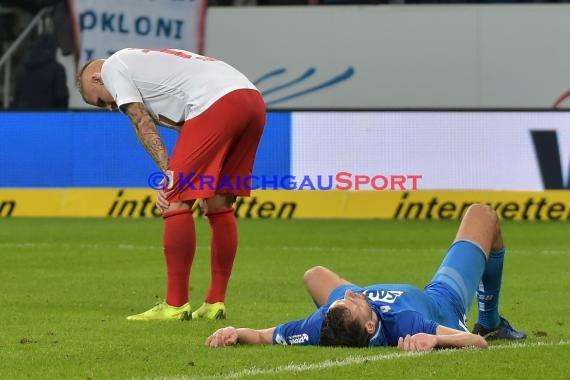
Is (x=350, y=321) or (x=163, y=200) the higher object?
(x=350, y=321)

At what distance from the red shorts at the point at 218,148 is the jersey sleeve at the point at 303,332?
65.5 inches

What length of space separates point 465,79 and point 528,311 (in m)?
16.2

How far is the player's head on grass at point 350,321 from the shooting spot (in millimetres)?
7875

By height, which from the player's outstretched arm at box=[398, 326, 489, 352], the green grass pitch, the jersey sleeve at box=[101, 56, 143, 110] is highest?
the jersey sleeve at box=[101, 56, 143, 110]

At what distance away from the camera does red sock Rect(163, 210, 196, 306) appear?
33.2 ft

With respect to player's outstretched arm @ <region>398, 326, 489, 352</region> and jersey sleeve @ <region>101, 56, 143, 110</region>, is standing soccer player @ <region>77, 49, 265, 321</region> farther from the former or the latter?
player's outstretched arm @ <region>398, 326, 489, 352</region>

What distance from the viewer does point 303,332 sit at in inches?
328

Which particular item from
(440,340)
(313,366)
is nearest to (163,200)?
(313,366)

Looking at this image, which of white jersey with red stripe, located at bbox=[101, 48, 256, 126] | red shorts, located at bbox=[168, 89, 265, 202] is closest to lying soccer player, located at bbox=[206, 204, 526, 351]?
red shorts, located at bbox=[168, 89, 265, 202]

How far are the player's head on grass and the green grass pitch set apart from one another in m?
0.09

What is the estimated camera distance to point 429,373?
7535mm

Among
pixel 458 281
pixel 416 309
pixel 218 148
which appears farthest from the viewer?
pixel 218 148

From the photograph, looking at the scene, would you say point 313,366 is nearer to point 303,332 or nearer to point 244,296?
point 303,332

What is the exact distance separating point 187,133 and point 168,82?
43cm
